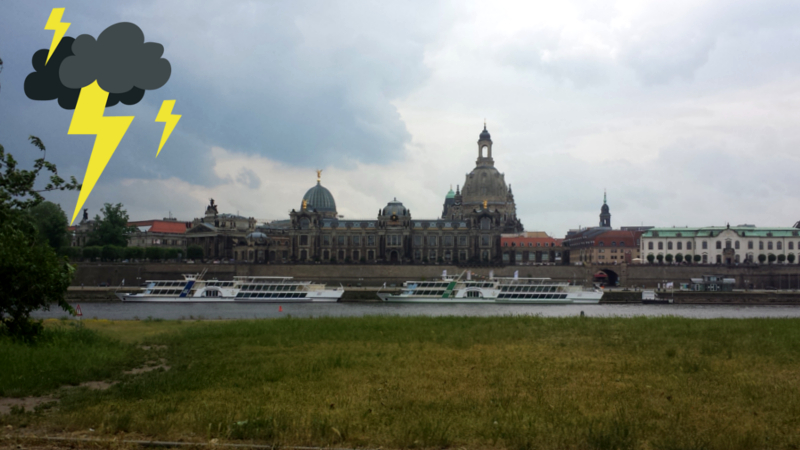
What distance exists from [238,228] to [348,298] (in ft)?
216

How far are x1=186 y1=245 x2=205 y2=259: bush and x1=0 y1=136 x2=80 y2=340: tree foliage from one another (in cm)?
10938

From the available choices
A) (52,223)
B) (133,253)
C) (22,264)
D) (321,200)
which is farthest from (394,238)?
(22,264)

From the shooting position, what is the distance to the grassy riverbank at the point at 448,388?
1148 centimetres

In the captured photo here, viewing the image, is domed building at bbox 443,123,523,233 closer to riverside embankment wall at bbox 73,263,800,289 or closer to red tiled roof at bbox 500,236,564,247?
red tiled roof at bbox 500,236,564,247

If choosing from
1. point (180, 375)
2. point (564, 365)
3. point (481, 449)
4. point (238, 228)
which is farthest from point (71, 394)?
point (238, 228)

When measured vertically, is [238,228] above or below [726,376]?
above

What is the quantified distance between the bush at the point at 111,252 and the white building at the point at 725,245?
93.1 m

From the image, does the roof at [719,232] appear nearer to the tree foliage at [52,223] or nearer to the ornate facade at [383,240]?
the ornate facade at [383,240]

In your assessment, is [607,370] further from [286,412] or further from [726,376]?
[286,412]

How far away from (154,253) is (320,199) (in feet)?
131

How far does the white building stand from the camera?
116 metres

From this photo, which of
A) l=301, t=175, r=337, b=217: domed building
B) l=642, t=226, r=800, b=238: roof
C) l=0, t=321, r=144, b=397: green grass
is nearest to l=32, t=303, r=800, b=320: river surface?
l=0, t=321, r=144, b=397: green grass

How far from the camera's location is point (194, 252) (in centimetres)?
12775

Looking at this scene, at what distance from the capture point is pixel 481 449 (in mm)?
10898
